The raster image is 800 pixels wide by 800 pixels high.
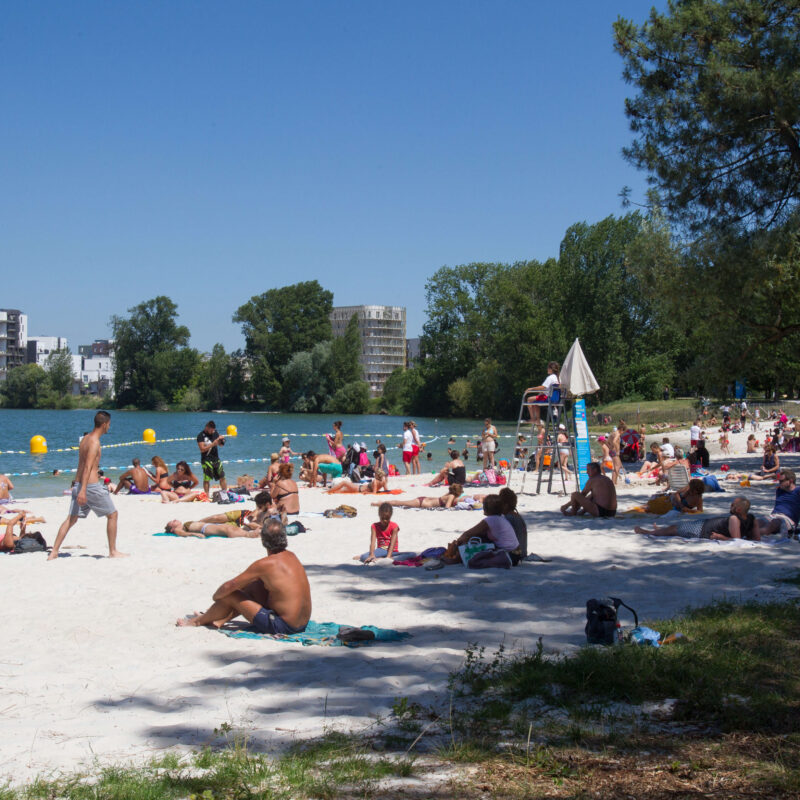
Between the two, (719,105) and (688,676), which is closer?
(688,676)

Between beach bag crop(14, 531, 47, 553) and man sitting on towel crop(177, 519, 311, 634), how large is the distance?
4.40 meters

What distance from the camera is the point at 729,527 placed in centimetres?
993

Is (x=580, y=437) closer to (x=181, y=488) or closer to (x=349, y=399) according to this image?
(x=181, y=488)

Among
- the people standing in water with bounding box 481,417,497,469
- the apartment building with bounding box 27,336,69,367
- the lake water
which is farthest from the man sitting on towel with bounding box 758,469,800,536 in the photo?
the apartment building with bounding box 27,336,69,367

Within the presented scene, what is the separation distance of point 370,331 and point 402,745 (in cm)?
16807

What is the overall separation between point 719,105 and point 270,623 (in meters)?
9.28

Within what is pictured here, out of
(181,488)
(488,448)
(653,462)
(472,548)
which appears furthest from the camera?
(653,462)

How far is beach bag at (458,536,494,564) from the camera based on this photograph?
885cm

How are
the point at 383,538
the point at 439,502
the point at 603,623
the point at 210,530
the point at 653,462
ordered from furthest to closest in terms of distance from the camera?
the point at 653,462 → the point at 439,502 → the point at 210,530 → the point at 383,538 → the point at 603,623

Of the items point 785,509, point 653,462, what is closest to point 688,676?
point 785,509

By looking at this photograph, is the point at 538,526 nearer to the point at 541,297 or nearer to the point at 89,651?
the point at 89,651

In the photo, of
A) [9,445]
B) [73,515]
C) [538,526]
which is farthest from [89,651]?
[9,445]

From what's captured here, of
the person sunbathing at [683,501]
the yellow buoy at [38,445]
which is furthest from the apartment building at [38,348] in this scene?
the person sunbathing at [683,501]

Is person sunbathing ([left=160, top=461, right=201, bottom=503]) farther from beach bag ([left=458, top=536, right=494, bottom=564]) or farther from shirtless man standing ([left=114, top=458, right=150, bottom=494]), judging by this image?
beach bag ([left=458, top=536, right=494, bottom=564])
